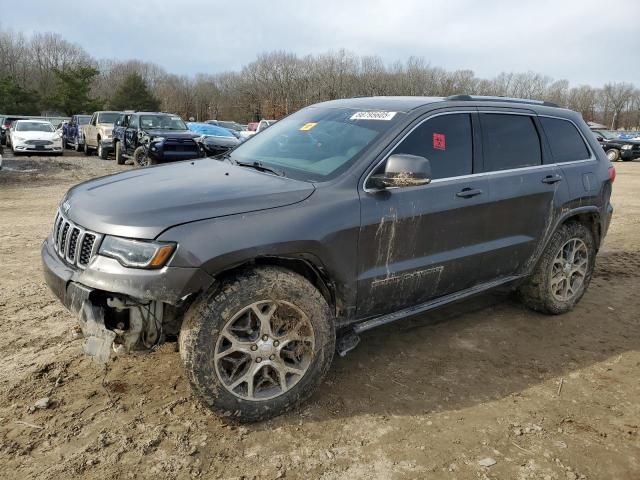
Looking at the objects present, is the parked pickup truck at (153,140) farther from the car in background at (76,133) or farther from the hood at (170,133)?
the car in background at (76,133)

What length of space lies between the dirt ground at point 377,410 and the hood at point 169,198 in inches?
44.1

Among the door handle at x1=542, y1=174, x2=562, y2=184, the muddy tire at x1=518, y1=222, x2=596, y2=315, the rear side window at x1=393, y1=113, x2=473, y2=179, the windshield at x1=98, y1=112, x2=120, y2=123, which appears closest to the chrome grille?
the rear side window at x1=393, y1=113, x2=473, y2=179

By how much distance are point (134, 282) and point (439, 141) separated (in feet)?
7.30

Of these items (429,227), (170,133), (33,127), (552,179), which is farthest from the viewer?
(33,127)

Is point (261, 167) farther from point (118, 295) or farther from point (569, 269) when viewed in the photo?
point (569, 269)

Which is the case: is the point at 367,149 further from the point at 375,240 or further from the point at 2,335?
the point at 2,335

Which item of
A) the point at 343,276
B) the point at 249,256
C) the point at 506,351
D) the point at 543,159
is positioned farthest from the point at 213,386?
the point at 543,159

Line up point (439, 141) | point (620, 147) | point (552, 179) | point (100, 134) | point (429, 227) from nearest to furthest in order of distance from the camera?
point (429, 227), point (439, 141), point (552, 179), point (100, 134), point (620, 147)

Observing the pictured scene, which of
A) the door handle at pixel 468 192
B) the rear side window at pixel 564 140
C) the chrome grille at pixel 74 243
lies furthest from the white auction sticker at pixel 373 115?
the chrome grille at pixel 74 243

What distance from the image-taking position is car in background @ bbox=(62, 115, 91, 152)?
71.2ft

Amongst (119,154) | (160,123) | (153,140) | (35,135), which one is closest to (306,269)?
(153,140)

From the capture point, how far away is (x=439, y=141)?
355cm

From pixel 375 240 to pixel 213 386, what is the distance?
1273 mm

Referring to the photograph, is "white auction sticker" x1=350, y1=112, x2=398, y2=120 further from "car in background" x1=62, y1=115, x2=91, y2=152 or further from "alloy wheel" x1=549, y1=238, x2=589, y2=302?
"car in background" x1=62, y1=115, x2=91, y2=152
